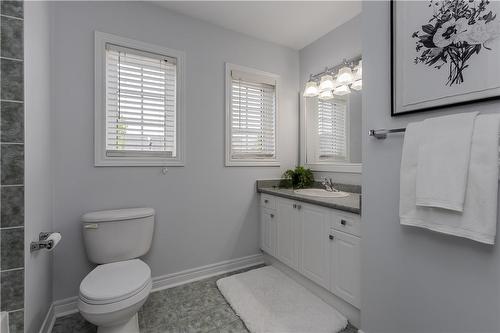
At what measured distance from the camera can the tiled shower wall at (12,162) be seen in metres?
1.01

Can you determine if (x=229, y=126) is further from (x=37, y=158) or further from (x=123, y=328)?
(x=123, y=328)

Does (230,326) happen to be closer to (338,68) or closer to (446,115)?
(446,115)

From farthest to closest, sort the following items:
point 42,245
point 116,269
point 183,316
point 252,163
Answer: point 252,163, point 183,316, point 116,269, point 42,245

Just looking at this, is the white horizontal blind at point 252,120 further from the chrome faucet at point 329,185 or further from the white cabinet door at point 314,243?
the white cabinet door at point 314,243

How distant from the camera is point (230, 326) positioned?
5.13 feet

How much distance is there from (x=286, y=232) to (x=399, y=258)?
3.38 ft

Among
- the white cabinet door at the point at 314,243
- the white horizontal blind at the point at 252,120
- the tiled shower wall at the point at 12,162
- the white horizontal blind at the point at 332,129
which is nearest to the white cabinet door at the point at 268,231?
the white cabinet door at the point at 314,243

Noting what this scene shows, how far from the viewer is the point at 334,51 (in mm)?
2352

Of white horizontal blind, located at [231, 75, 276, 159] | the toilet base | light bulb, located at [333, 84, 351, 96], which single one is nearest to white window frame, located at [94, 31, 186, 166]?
white horizontal blind, located at [231, 75, 276, 159]

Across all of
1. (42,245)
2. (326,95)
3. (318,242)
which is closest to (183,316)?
(42,245)

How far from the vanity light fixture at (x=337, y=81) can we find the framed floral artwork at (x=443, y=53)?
859mm

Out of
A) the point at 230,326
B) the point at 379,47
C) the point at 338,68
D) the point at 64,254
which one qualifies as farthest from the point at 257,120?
the point at 64,254

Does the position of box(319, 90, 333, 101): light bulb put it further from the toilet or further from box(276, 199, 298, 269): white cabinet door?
the toilet

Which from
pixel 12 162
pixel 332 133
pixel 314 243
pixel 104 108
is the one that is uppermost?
pixel 104 108
